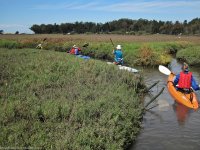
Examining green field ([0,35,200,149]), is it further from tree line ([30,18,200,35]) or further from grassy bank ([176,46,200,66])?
tree line ([30,18,200,35])

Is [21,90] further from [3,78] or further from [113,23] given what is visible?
[113,23]

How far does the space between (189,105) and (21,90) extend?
24.0ft

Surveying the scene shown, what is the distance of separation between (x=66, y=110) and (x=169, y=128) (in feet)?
14.7

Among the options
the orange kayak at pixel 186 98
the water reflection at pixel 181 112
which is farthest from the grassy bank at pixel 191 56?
the water reflection at pixel 181 112

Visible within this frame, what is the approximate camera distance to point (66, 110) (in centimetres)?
916

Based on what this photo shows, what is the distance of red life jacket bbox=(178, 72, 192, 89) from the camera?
14.7 metres

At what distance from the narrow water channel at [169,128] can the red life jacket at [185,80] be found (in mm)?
956

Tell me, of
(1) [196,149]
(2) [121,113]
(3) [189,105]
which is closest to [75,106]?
(2) [121,113]

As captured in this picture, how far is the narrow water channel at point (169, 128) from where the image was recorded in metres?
10.1

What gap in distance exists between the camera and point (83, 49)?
40344 mm

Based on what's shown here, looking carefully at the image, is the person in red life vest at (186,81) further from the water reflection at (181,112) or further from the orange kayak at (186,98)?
the water reflection at (181,112)

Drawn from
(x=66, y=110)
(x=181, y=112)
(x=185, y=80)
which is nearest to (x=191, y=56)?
(x=185, y=80)

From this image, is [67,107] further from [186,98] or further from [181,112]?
[186,98]

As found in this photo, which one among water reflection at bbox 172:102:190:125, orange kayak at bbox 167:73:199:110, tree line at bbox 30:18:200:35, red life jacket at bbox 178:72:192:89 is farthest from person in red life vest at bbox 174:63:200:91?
tree line at bbox 30:18:200:35
